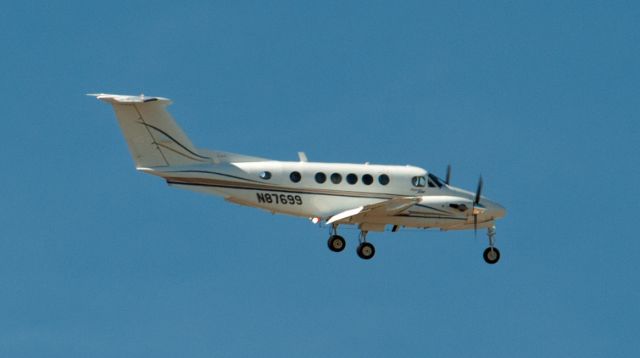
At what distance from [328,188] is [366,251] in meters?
3.46

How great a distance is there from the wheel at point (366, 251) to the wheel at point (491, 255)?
18.5 ft

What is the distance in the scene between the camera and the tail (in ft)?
397

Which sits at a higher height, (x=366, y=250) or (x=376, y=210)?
(x=376, y=210)

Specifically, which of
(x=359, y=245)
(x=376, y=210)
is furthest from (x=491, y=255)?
(x=376, y=210)

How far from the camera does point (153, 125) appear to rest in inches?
4783

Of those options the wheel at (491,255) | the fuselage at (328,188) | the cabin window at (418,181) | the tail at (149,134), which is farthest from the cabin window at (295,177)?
the wheel at (491,255)

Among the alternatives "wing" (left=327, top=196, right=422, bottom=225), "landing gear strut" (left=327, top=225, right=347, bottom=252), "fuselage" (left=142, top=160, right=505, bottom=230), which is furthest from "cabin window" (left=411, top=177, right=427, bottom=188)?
"landing gear strut" (left=327, top=225, right=347, bottom=252)

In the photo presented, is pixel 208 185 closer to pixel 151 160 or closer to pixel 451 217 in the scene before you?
pixel 151 160

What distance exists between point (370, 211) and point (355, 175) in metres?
1.81

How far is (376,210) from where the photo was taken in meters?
123

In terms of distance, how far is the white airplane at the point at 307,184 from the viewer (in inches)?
4771

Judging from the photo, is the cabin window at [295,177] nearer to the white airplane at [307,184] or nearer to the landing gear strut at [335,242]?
the white airplane at [307,184]

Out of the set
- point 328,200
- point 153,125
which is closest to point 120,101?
point 153,125

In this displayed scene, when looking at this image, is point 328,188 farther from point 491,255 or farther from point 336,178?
point 491,255
